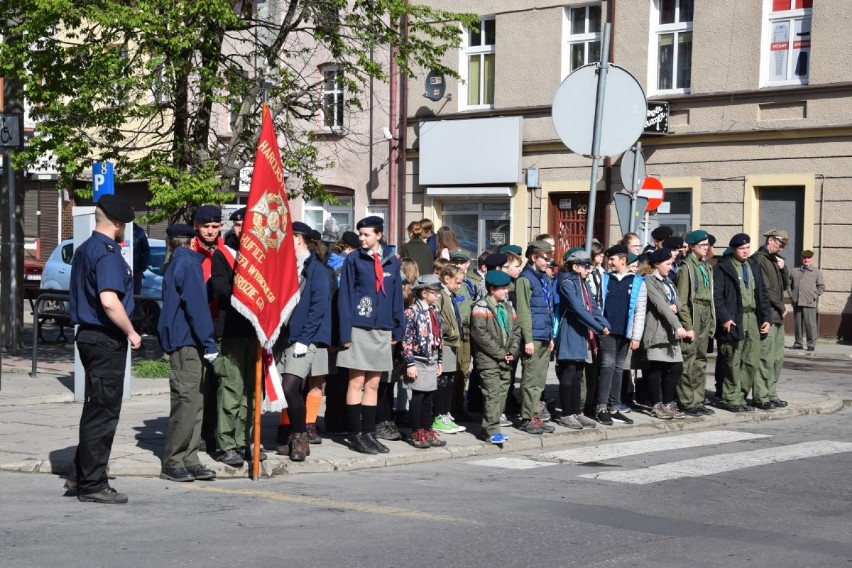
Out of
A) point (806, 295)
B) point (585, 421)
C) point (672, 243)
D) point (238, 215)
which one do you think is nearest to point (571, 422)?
point (585, 421)

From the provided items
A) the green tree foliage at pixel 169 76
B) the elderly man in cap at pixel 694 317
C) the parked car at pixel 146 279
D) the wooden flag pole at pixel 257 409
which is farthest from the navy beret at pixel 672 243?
the parked car at pixel 146 279

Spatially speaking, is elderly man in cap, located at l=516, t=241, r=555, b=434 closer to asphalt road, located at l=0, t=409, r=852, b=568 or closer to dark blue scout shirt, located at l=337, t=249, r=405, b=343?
asphalt road, located at l=0, t=409, r=852, b=568

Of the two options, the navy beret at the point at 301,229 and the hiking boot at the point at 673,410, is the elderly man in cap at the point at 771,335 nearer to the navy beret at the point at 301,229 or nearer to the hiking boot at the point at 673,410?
the hiking boot at the point at 673,410

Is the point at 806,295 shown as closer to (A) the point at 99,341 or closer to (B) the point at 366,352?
(B) the point at 366,352

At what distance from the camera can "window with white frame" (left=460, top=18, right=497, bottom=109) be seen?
27828 mm

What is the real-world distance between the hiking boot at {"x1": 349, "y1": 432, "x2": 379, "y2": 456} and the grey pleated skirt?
56 centimetres

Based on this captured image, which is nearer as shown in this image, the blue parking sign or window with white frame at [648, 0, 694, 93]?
the blue parking sign

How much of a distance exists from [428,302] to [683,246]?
4.71 meters

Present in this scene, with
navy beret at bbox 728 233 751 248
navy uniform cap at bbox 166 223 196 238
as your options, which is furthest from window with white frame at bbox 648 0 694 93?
navy uniform cap at bbox 166 223 196 238

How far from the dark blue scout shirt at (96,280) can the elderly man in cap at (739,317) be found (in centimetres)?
726

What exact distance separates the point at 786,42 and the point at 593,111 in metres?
12.1

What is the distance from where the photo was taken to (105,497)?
27.1ft

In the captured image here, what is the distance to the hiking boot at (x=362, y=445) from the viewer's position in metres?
10.4

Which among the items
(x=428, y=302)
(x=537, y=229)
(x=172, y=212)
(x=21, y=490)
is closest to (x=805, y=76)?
(x=537, y=229)
